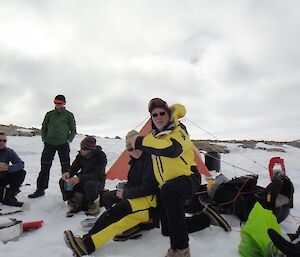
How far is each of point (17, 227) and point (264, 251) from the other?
2.80 meters

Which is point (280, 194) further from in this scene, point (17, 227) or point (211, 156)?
point (211, 156)

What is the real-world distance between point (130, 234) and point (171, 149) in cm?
125

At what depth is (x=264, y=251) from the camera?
9.98 ft

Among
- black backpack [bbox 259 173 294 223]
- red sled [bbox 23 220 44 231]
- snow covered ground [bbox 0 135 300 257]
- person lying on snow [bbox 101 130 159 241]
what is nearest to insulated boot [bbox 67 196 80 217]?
snow covered ground [bbox 0 135 300 257]

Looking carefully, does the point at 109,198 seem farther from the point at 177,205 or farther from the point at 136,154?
the point at 177,205

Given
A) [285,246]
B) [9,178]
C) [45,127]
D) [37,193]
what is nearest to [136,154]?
[285,246]

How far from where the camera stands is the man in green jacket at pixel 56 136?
A: 6.01 m

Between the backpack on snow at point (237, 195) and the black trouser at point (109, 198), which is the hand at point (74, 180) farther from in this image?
the backpack on snow at point (237, 195)

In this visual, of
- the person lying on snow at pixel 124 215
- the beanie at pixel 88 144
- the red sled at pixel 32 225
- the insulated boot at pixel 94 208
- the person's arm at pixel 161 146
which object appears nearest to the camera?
the person's arm at pixel 161 146

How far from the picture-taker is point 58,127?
6.09 metres

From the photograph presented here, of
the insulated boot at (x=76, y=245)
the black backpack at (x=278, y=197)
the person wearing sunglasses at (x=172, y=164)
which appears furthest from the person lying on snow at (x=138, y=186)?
the black backpack at (x=278, y=197)

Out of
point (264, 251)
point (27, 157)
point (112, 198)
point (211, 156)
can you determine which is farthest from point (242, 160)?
point (264, 251)

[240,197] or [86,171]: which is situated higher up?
[86,171]

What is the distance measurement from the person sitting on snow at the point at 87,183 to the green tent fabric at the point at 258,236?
2.48 meters
